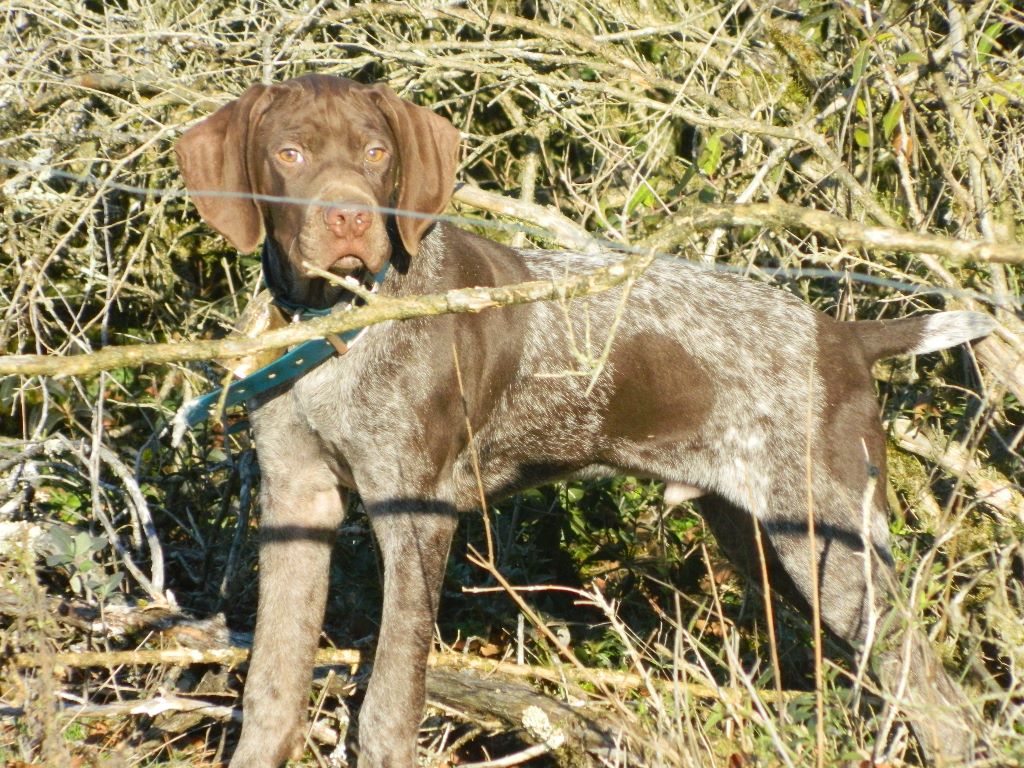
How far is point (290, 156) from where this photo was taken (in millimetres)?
3809

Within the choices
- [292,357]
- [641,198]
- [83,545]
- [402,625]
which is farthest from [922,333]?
[83,545]

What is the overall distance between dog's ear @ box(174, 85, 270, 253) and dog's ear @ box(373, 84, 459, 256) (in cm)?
39

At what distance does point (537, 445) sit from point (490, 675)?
0.76 meters

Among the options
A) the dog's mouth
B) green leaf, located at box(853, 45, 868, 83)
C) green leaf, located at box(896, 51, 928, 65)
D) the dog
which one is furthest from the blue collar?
green leaf, located at box(896, 51, 928, 65)

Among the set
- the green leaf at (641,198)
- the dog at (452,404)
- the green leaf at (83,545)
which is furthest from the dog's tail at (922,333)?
the green leaf at (83,545)

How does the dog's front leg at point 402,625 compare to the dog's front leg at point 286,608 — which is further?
the dog's front leg at point 286,608

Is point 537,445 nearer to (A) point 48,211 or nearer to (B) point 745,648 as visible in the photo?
(B) point 745,648

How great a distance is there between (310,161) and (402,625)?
1.36 m

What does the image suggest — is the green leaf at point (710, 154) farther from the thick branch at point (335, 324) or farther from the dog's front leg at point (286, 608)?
the thick branch at point (335, 324)

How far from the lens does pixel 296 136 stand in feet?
12.5

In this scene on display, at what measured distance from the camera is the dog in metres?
3.83

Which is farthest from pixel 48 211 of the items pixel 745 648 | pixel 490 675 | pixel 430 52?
pixel 745 648

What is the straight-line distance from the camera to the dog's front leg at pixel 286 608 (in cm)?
409

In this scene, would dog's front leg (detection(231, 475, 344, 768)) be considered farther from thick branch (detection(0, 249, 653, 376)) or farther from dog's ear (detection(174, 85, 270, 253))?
thick branch (detection(0, 249, 653, 376))
